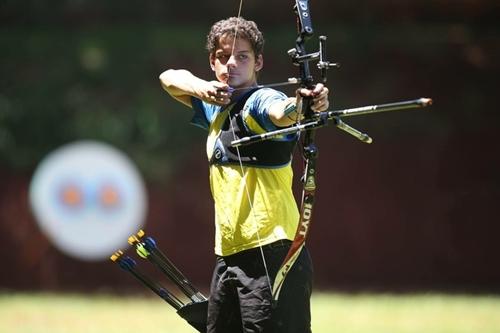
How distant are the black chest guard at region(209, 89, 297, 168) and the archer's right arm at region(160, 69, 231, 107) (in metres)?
0.09

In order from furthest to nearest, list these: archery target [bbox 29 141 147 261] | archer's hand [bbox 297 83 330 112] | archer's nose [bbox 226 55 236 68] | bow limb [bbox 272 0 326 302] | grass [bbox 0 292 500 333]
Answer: archery target [bbox 29 141 147 261] → grass [bbox 0 292 500 333] → archer's nose [bbox 226 55 236 68] → bow limb [bbox 272 0 326 302] → archer's hand [bbox 297 83 330 112]

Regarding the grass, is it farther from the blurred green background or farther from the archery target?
the blurred green background

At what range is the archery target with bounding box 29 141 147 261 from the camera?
891 centimetres

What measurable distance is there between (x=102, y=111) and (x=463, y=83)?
138 inches

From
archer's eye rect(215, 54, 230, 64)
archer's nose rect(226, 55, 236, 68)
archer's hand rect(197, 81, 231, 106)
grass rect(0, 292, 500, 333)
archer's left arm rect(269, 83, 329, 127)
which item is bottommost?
grass rect(0, 292, 500, 333)

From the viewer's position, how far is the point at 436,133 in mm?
9172

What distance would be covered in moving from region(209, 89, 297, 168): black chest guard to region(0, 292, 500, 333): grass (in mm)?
3422

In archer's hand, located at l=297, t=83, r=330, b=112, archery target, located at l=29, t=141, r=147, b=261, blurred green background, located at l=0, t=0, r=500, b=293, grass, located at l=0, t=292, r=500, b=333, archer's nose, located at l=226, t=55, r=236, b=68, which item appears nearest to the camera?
archer's hand, located at l=297, t=83, r=330, b=112

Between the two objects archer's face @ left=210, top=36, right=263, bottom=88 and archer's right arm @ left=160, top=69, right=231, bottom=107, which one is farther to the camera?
archer's face @ left=210, top=36, right=263, bottom=88

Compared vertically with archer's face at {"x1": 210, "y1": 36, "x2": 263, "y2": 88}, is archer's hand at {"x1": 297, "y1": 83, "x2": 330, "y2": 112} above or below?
below

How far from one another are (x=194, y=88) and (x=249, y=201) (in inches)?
16.9

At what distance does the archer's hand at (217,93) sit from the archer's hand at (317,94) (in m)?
0.29

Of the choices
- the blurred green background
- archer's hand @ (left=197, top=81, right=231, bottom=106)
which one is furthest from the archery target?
archer's hand @ (left=197, top=81, right=231, bottom=106)

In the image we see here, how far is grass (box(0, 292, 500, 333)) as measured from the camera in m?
6.48
